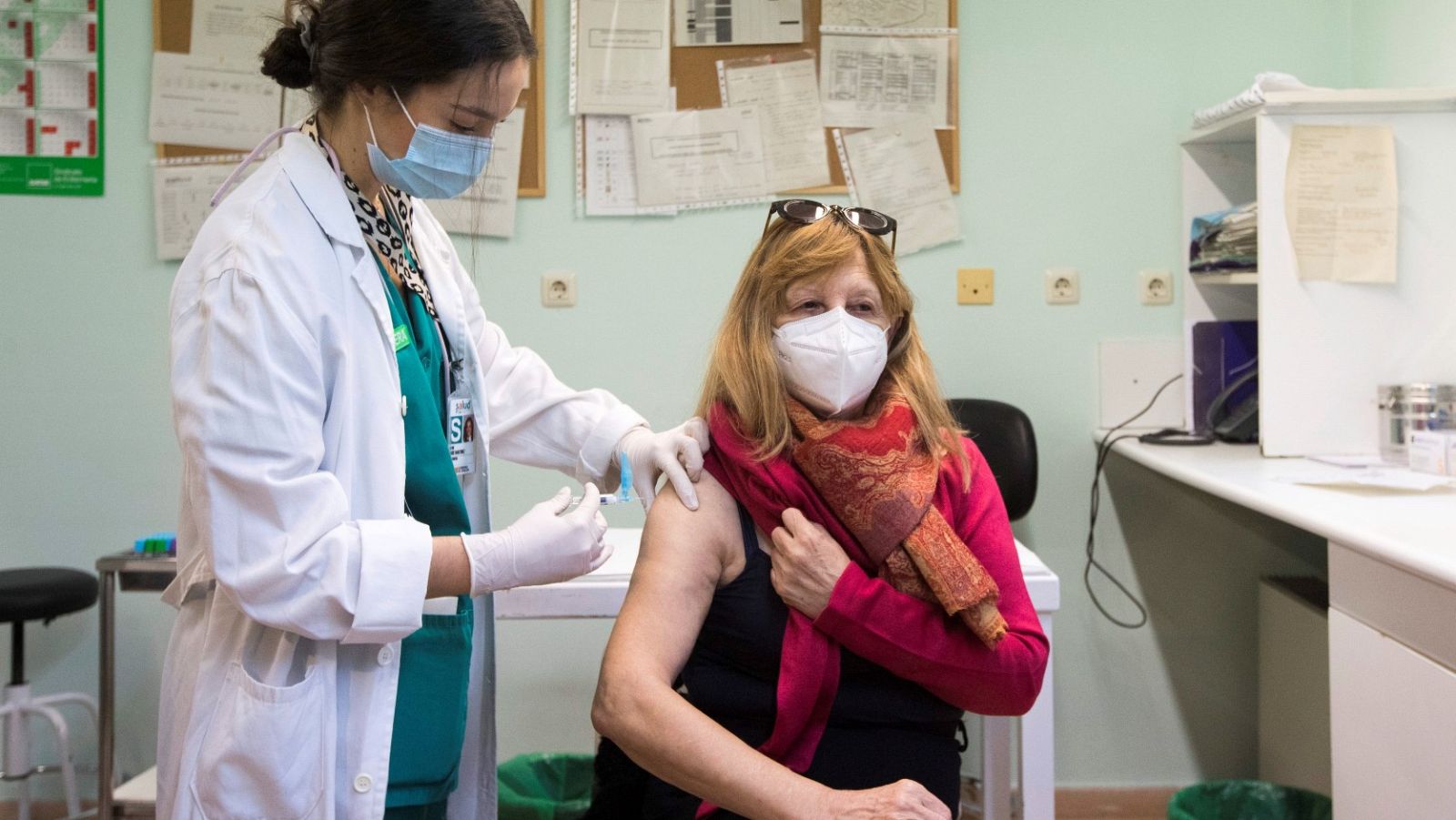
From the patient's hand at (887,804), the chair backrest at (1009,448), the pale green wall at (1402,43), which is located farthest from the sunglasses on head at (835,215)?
the pale green wall at (1402,43)

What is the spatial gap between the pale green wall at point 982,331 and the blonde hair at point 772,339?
128 centimetres

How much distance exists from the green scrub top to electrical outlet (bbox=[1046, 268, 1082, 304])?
1.83 metres

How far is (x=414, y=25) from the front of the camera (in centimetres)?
117

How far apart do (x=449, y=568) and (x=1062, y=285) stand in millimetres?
1983

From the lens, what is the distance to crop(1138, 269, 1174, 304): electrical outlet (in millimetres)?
2750

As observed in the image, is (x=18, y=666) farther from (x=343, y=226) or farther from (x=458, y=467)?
(x=343, y=226)

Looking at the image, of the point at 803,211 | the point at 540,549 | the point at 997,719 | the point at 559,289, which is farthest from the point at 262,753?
the point at 559,289

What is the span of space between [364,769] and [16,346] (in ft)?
7.15

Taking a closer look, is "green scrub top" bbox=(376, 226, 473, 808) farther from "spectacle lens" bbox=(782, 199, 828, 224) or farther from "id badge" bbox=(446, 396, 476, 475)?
"spectacle lens" bbox=(782, 199, 828, 224)

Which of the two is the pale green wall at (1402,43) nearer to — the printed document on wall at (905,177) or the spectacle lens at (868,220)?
the printed document on wall at (905,177)

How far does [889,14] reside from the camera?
2.72 meters

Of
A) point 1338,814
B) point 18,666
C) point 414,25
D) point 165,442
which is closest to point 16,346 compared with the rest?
point 165,442

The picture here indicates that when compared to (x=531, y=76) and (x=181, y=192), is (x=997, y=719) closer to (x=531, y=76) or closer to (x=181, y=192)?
(x=531, y=76)

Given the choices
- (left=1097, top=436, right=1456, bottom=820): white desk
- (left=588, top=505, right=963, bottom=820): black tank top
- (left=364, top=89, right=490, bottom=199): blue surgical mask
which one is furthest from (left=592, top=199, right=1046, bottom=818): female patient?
(left=1097, top=436, right=1456, bottom=820): white desk
